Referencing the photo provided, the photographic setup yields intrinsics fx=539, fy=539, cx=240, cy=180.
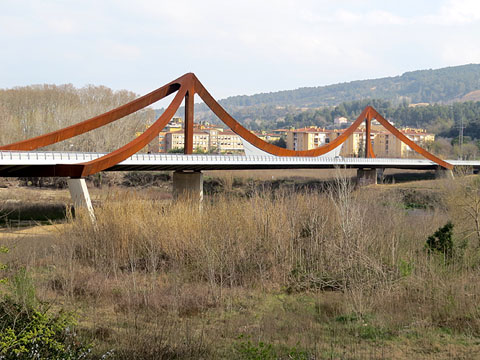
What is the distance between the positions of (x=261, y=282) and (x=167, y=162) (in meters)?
16.7

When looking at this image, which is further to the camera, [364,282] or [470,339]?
[364,282]

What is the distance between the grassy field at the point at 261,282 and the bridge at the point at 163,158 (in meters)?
5.97

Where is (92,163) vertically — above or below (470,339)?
above

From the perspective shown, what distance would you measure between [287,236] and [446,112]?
124 meters

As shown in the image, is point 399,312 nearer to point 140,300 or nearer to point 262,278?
point 262,278

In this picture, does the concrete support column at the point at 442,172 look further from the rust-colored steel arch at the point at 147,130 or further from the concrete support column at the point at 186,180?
the concrete support column at the point at 186,180

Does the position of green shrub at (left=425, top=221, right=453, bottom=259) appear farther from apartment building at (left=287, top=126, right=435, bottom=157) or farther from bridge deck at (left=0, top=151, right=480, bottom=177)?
apartment building at (left=287, top=126, right=435, bottom=157)

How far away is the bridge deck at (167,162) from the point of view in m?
21.0

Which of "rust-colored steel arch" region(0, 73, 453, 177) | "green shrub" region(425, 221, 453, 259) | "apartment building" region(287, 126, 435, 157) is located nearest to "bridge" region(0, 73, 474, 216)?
"rust-colored steel arch" region(0, 73, 453, 177)

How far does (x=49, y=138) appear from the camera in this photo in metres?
23.4

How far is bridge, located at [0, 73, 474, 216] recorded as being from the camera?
71.6ft

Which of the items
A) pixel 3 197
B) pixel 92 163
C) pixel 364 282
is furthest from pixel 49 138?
pixel 364 282

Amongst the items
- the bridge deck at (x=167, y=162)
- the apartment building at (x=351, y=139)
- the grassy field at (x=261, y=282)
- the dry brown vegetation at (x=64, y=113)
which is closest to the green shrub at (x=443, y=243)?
the grassy field at (x=261, y=282)

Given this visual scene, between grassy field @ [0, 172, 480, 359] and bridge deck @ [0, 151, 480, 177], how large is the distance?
4.08 metres
